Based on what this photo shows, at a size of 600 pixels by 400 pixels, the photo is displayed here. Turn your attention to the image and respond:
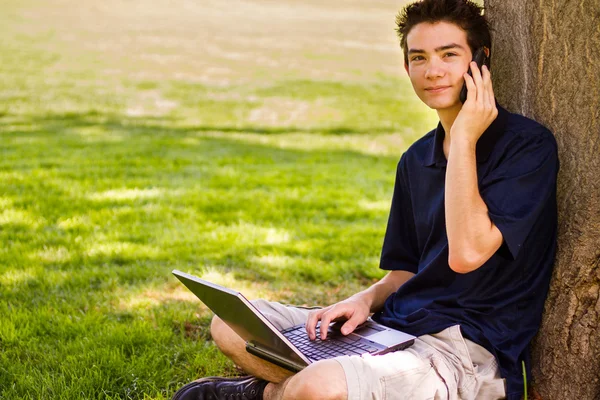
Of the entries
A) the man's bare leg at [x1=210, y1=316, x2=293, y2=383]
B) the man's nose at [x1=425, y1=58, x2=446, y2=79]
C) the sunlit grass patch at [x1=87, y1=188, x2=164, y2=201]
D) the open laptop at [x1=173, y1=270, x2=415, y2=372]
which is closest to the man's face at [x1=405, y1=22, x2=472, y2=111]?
the man's nose at [x1=425, y1=58, x2=446, y2=79]

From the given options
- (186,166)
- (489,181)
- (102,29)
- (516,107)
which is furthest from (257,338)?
(102,29)

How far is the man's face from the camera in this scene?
2.99 meters

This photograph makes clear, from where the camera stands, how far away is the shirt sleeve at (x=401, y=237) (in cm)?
345

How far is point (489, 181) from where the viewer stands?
2809 mm

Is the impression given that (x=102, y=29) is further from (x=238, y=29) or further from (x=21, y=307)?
(x=21, y=307)

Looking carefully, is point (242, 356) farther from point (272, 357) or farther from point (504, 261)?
point (504, 261)

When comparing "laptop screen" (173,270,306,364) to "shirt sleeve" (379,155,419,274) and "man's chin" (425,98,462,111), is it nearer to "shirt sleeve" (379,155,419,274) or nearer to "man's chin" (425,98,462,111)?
"shirt sleeve" (379,155,419,274)

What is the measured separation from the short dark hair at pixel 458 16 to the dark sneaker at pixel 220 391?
1.75 metres

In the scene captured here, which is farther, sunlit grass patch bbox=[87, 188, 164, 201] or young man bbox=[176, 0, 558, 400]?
sunlit grass patch bbox=[87, 188, 164, 201]

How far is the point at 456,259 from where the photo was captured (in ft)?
8.73

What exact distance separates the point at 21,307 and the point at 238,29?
2579 cm

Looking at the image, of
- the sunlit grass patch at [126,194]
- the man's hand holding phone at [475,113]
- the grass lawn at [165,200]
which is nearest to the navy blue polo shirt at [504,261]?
the man's hand holding phone at [475,113]

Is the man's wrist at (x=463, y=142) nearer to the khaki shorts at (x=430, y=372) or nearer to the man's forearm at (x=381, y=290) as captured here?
the khaki shorts at (x=430, y=372)

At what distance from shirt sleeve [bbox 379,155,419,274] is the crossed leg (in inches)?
29.0
